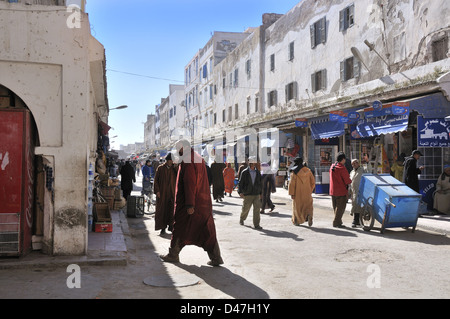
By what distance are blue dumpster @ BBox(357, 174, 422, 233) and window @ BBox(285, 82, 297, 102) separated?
13.8 m

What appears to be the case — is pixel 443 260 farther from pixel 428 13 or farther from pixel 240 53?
pixel 240 53

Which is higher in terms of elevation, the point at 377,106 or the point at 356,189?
the point at 377,106

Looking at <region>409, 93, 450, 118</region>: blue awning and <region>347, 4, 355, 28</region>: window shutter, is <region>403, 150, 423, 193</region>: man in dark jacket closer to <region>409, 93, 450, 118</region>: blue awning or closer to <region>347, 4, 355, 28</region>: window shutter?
<region>409, 93, 450, 118</region>: blue awning

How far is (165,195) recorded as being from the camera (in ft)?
31.1

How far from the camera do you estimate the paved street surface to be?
502cm

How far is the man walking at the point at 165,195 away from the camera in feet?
30.8

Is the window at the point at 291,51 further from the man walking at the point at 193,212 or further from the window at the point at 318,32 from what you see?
the man walking at the point at 193,212

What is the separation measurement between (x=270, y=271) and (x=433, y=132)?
27.8ft

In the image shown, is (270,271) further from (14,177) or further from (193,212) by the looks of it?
(14,177)

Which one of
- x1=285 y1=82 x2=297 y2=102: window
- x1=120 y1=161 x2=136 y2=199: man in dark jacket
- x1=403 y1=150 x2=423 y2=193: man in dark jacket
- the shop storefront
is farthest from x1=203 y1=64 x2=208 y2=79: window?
x1=403 y1=150 x2=423 y2=193: man in dark jacket

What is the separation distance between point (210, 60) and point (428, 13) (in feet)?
90.8

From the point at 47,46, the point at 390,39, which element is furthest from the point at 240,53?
the point at 47,46

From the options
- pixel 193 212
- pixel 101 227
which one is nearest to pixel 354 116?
pixel 101 227

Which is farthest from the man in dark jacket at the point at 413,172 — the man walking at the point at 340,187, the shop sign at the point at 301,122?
the shop sign at the point at 301,122
